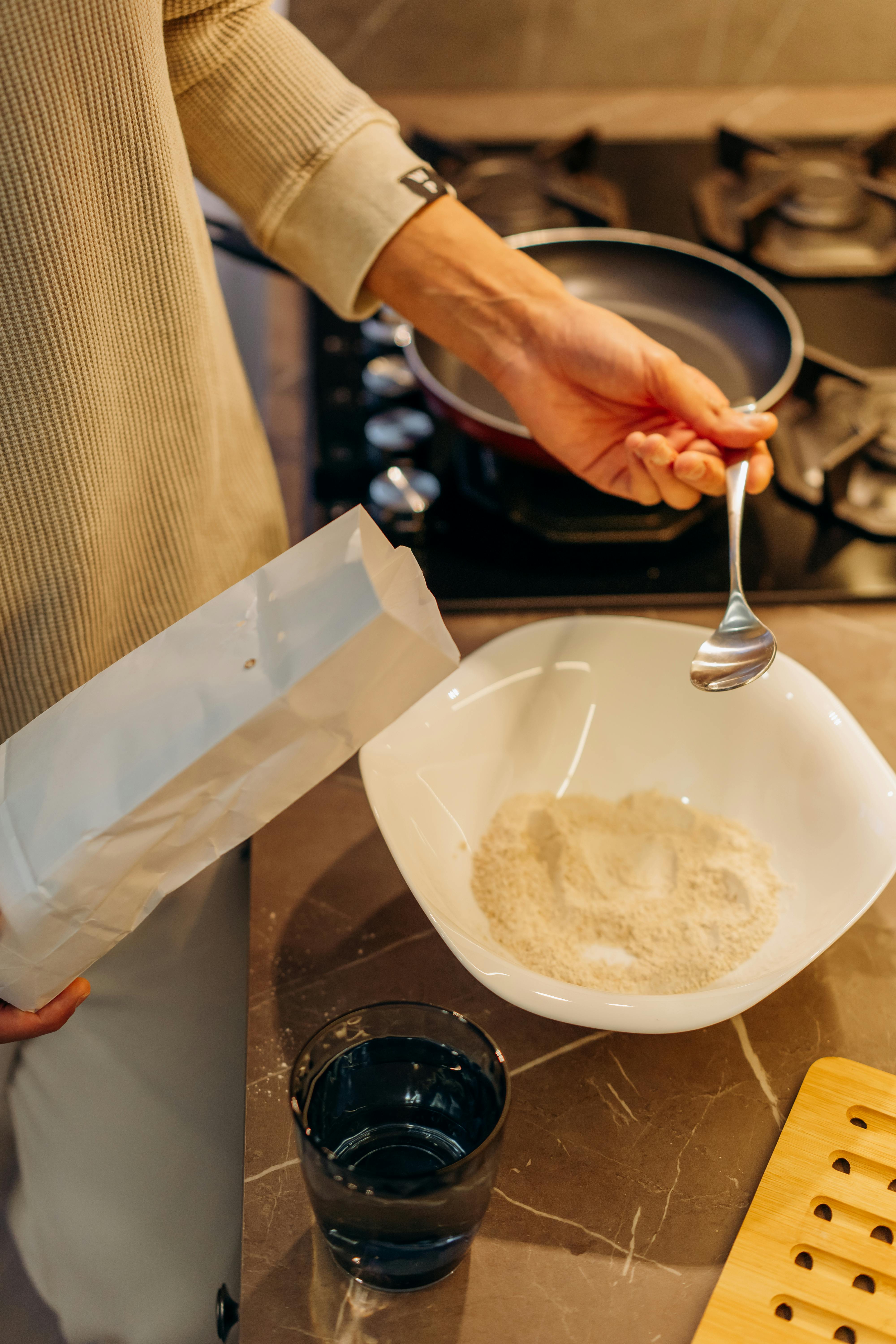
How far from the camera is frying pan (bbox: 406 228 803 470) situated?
0.94 metres

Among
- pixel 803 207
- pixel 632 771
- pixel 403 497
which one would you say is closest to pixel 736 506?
pixel 632 771

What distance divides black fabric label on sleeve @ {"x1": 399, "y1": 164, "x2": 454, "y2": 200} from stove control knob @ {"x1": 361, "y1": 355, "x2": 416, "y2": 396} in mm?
282

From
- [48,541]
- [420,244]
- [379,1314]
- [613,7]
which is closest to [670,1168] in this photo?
[379,1314]

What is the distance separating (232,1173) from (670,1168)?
11.5 inches

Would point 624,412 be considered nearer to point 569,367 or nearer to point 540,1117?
point 569,367

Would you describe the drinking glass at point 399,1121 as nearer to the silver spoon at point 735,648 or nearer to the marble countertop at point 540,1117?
the marble countertop at point 540,1117

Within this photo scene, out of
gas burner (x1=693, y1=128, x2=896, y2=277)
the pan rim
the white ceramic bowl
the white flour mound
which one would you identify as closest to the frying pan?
the pan rim

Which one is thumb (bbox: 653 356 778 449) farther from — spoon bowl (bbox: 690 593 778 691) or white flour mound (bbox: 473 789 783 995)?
white flour mound (bbox: 473 789 783 995)

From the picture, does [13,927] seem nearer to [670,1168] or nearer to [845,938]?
[670,1168]

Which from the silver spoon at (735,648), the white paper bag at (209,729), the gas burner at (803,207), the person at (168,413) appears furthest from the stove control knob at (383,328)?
the white paper bag at (209,729)

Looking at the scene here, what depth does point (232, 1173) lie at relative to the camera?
68 cm

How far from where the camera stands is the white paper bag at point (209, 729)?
0.43m

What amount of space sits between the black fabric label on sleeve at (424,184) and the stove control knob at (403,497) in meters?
0.25

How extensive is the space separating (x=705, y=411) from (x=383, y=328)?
476 mm
